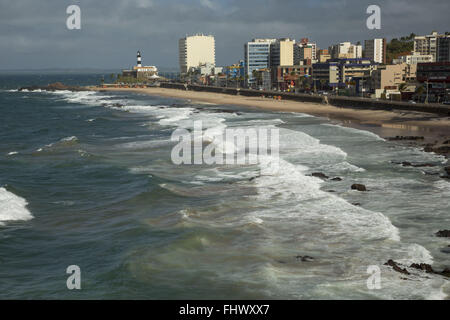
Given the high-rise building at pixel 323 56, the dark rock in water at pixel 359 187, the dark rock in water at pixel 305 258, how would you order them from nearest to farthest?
the dark rock in water at pixel 305 258 → the dark rock in water at pixel 359 187 → the high-rise building at pixel 323 56

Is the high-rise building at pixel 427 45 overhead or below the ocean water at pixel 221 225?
overhead

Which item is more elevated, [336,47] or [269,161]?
[336,47]

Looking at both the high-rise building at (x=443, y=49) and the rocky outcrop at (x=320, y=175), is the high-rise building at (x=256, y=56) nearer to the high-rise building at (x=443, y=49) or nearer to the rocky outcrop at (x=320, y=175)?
the high-rise building at (x=443, y=49)

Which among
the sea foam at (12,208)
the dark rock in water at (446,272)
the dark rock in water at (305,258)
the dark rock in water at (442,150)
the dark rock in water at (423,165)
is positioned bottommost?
the dark rock in water at (305,258)

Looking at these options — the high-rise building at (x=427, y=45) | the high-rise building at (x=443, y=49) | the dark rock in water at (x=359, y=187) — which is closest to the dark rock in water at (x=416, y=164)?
the dark rock in water at (x=359, y=187)

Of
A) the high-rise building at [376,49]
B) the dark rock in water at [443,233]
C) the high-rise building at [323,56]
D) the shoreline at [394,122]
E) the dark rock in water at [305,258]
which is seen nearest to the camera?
the dark rock in water at [305,258]

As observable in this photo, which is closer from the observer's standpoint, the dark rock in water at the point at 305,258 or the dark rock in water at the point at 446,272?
the dark rock in water at the point at 446,272
